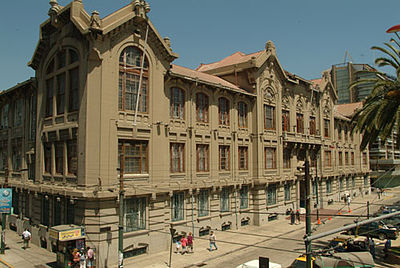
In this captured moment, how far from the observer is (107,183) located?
23672mm

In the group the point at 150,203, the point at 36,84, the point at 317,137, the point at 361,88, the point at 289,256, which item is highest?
the point at 361,88

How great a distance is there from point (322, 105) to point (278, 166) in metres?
17.2

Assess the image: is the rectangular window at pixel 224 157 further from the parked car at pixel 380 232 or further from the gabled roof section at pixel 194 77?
the parked car at pixel 380 232

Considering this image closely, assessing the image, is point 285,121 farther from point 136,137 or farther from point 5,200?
point 5,200

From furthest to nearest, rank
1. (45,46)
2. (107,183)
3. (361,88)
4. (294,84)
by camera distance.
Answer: (361,88) → (294,84) → (45,46) → (107,183)

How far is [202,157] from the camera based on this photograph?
1284 inches

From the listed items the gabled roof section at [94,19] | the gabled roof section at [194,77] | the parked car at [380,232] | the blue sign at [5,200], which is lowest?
the parked car at [380,232]

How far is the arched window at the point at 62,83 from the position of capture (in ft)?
85.8

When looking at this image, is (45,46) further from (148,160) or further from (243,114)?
(243,114)

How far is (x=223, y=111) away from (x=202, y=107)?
3.21 meters

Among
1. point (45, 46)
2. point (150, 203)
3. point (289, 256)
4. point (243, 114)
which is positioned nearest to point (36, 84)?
point (45, 46)

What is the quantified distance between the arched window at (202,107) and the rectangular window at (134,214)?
10318mm

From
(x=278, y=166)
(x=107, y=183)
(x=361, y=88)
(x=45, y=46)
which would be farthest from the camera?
(x=361, y=88)

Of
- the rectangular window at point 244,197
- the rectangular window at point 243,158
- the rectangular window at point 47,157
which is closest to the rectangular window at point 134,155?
the rectangular window at point 47,157
